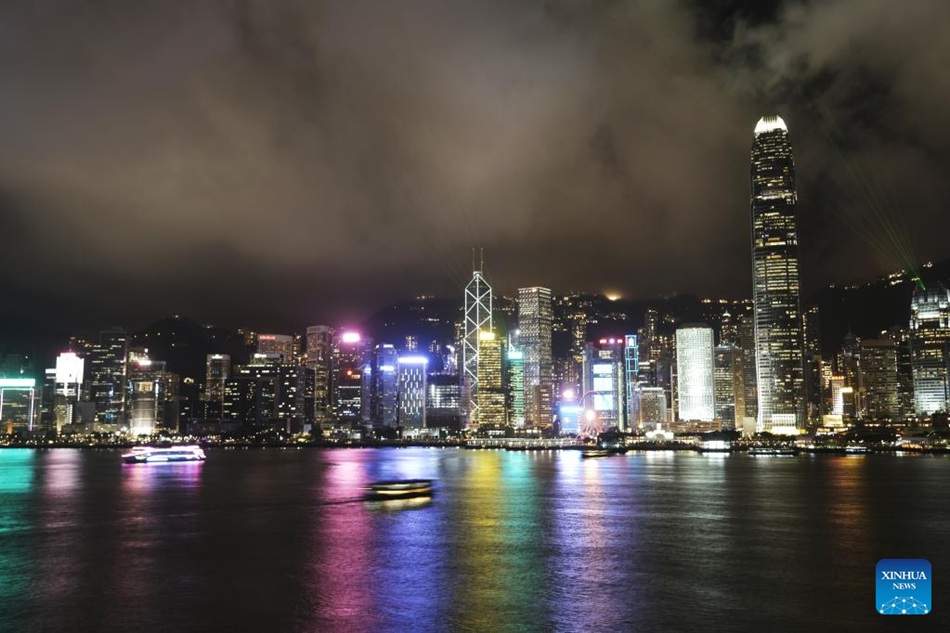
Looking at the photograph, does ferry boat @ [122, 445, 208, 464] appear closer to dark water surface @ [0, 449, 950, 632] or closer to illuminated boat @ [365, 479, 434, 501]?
dark water surface @ [0, 449, 950, 632]

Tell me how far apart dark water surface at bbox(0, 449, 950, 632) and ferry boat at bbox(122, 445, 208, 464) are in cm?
8503

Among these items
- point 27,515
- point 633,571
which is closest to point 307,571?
point 633,571

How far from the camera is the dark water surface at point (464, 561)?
27.5 meters

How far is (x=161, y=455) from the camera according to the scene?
16338 cm

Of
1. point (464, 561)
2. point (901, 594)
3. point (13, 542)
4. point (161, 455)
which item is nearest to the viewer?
point (901, 594)

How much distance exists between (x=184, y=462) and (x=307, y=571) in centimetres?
14018

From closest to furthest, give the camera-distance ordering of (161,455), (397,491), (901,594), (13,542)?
1. (901,594)
2. (13,542)
3. (397,491)
4. (161,455)

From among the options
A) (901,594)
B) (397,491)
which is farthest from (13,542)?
(901,594)

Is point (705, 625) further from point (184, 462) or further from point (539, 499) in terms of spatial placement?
point (184, 462)

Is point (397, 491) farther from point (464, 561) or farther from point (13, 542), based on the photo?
point (464, 561)

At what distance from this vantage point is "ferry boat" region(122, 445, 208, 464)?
517 ft

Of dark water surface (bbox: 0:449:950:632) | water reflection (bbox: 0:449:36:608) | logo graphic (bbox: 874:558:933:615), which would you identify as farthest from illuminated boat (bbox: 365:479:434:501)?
logo graphic (bbox: 874:558:933:615)

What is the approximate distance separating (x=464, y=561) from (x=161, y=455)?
5589 inches

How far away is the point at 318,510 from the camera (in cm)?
6172
